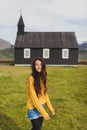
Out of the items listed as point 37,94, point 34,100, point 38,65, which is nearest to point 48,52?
point 38,65

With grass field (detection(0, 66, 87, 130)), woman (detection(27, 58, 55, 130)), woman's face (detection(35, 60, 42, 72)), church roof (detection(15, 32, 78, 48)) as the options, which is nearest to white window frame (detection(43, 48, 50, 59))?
church roof (detection(15, 32, 78, 48))

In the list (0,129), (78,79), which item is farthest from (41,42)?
(0,129)

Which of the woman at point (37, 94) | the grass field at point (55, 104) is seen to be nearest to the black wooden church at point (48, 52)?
the grass field at point (55, 104)

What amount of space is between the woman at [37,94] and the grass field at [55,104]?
4291 mm

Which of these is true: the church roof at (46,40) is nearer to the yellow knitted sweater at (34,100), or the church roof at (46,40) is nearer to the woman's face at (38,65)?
the woman's face at (38,65)

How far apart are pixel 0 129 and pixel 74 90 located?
10.0m

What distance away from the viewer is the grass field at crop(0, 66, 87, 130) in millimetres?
12477

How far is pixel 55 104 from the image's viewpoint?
1602 centimetres

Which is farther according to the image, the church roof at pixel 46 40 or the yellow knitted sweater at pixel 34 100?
the church roof at pixel 46 40

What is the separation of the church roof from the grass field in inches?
881

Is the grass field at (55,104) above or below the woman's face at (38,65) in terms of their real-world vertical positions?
below

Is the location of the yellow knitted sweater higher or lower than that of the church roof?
lower

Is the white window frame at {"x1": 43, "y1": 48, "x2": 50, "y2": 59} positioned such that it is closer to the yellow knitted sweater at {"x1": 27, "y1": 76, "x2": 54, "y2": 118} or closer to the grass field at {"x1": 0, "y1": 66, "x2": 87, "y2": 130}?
the grass field at {"x1": 0, "y1": 66, "x2": 87, "y2": 130}

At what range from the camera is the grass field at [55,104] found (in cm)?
1248
